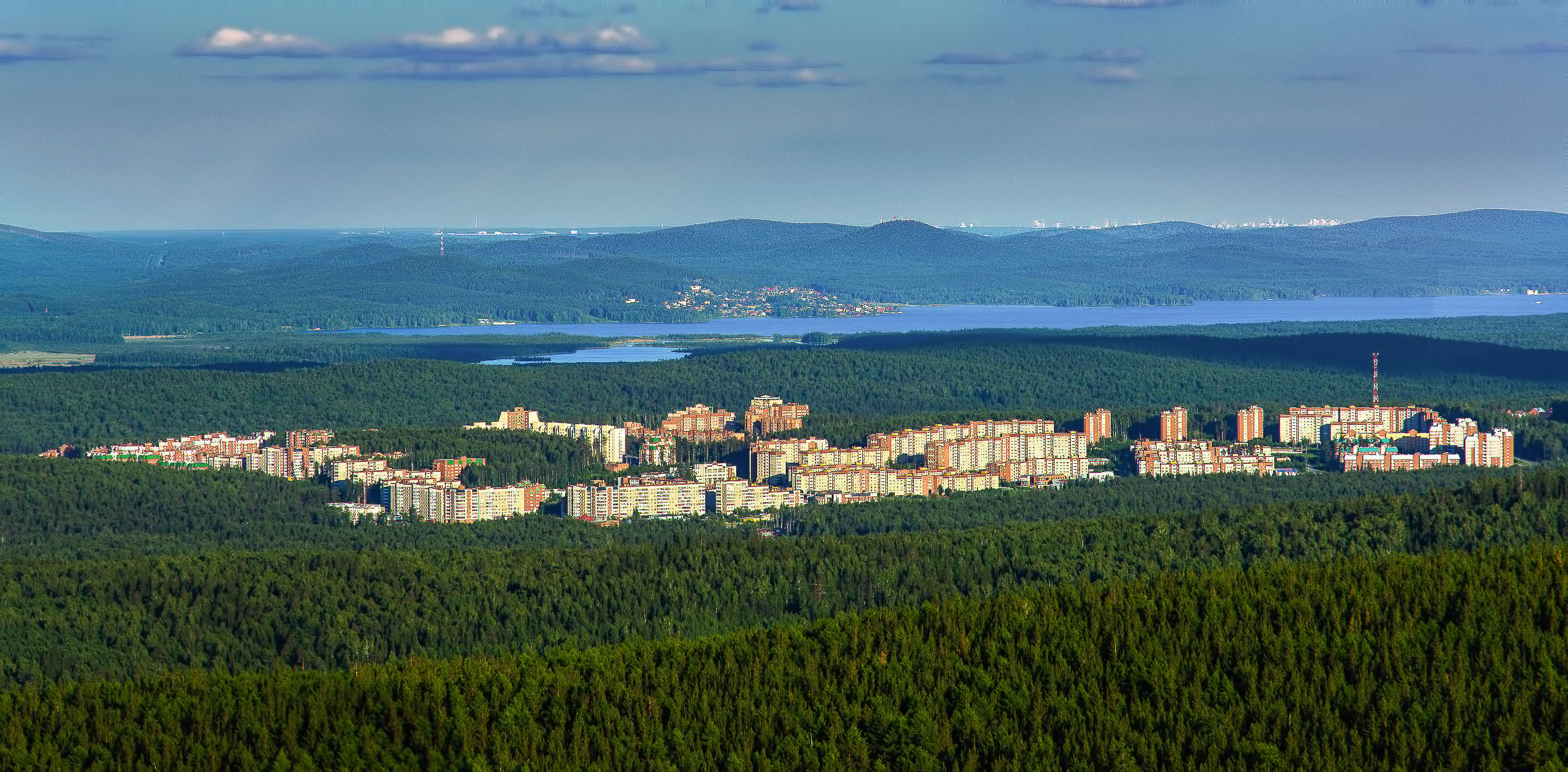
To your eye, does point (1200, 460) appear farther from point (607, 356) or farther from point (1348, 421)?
point (607, 356)

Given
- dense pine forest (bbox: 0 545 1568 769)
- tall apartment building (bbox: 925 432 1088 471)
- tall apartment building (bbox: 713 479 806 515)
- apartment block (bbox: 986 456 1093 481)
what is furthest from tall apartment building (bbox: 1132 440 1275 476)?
dense pine forest (bbox: 0 545 1568 769)

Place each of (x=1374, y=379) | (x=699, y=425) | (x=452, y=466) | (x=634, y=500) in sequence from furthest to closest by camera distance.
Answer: (x=1374, y=379)
(x=699, y=425)
(x=452, y=466)
(x=634, y=500)

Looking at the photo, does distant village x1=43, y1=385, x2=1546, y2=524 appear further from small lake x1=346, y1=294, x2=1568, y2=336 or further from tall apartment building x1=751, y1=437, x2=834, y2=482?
small lake x1=346, y1=294, x2=1568, y2=336

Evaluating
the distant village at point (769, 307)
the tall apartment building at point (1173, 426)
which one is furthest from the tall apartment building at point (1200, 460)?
the distant village at point (769, 307)

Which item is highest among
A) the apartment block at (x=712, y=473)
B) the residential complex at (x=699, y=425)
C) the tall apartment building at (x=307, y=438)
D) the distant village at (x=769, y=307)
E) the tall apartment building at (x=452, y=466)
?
the distant village at (x=769, y=307)

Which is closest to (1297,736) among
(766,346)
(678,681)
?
(678,681)

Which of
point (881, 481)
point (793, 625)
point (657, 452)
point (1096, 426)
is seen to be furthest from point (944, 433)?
point (793, 625)

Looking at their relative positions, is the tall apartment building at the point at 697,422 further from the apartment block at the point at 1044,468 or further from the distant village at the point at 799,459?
the apartment block at the point at 1044,468
